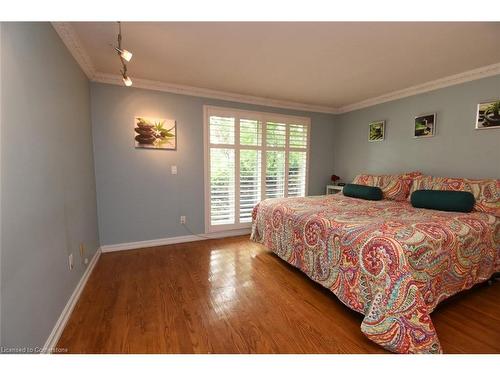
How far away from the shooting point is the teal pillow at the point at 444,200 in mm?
2217

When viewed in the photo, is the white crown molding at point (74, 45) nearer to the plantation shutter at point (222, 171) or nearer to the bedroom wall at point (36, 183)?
the bedroom wall at point (36, 183)

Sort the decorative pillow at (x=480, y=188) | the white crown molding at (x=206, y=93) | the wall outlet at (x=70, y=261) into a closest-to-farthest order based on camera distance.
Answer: the wall outlet at (x=70, y=261) → the decorative pillow at (x=480, y=188) → the white crown molding at (x=206, y=93)

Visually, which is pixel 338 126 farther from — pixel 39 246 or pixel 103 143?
pixel 39 246

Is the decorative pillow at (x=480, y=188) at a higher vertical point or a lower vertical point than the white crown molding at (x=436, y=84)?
lower

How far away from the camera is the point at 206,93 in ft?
11.0

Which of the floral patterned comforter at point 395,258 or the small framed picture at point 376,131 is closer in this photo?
the floral patterned comforter at point 395,258

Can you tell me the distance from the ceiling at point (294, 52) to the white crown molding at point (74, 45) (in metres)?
0.04

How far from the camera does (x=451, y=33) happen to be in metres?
1.88

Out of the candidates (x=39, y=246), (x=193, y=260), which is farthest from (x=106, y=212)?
(x=39, y=246)

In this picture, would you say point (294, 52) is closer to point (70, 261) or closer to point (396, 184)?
point (396, 184)

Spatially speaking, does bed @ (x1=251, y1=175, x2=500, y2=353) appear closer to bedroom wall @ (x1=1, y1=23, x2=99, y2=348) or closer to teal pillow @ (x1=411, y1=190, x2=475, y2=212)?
teal pillow @ (x1=411, y1=190, x2=475, y2=212)

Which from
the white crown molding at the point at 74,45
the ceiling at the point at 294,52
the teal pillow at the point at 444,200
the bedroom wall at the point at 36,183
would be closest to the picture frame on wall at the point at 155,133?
the ceiling at the point at 294,52

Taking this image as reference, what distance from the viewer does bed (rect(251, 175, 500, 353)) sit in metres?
1.34

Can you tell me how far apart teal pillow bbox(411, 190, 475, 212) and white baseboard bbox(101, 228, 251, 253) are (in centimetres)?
244
